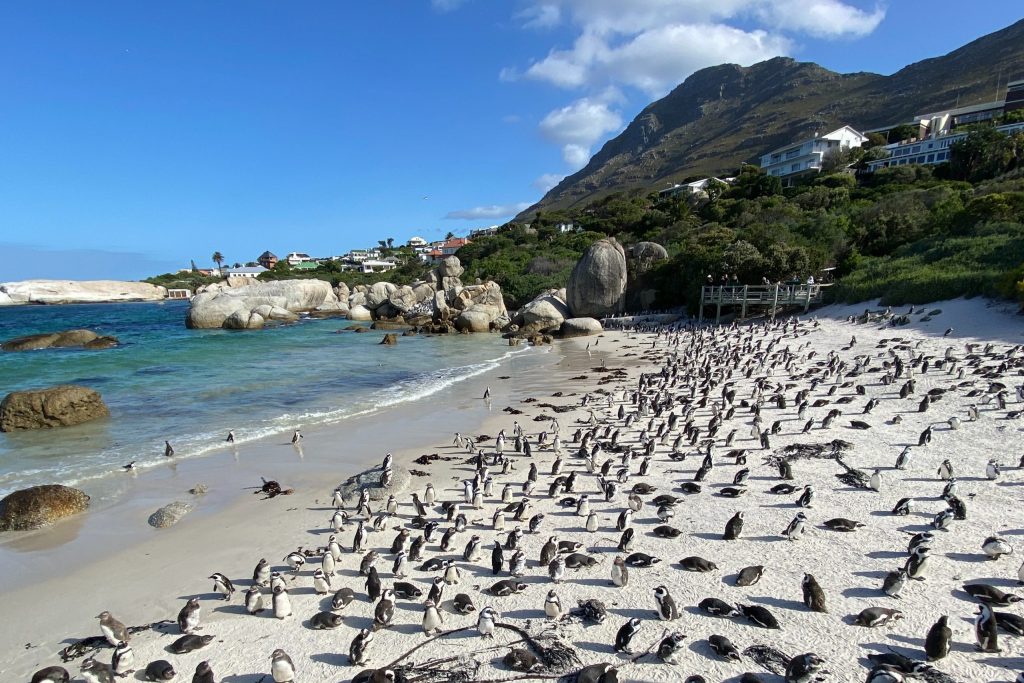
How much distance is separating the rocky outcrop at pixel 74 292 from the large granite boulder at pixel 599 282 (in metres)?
131

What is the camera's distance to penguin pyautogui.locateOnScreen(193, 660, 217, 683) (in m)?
5.95

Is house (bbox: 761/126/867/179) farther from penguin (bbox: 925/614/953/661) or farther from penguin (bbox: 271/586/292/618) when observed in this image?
penguin (bbox: 271/586/292/618)

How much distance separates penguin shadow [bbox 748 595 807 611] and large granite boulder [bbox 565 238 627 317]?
41.6 meters

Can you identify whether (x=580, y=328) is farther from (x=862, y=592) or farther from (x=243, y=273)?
(x=243, y=273)

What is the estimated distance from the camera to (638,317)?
4597 cm

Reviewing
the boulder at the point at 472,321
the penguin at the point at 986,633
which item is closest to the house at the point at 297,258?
the boulder at the point at 472,321

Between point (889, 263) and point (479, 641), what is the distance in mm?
40391

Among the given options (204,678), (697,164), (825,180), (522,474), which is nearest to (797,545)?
(522,474)

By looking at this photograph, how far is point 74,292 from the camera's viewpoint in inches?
5015

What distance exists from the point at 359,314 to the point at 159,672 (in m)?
59.5

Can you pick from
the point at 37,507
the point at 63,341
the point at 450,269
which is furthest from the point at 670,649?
the point at 450,269

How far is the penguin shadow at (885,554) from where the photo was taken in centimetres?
774

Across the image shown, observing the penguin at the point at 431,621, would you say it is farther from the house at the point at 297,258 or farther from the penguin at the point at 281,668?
the house at the point at 297,258

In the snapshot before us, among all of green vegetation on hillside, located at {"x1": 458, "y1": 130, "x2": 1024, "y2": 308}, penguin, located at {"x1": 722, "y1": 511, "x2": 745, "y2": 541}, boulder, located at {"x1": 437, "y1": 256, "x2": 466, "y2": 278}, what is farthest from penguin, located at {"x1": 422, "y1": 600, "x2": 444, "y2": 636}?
boulder, located at {"x1": 437, "y1": 256, "x2": 466, "y2": 278}
